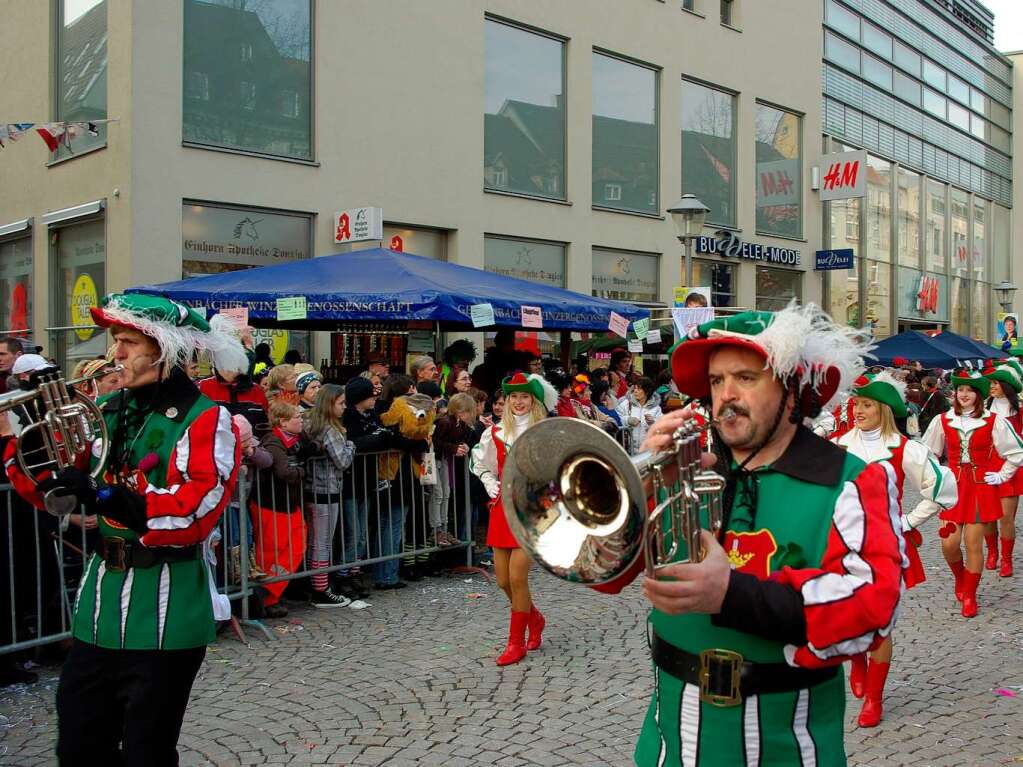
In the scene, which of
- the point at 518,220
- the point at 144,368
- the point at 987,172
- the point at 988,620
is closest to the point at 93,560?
the point at 144,368

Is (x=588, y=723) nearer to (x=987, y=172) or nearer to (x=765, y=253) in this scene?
(x=765, y=253)

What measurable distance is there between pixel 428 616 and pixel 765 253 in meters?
17.6

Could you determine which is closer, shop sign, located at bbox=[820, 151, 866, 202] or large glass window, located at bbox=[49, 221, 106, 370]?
large glass window, located at bbox=[49, 221, 106, 370]

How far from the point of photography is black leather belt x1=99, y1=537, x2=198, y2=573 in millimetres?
3402

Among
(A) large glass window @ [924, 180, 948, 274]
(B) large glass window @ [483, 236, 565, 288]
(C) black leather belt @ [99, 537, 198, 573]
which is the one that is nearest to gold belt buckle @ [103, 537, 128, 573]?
(C) black leather belt @ [99, 537, 198, 573]

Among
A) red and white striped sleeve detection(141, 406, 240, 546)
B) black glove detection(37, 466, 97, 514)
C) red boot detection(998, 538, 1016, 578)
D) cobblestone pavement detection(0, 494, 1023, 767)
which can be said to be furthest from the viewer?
red boot detection(998, 538, 1016, 578)

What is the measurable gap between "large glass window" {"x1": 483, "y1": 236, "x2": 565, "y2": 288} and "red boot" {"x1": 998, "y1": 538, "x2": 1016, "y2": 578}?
10.1 m

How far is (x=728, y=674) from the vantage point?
7.73ft

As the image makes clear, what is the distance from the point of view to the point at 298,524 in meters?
7.34

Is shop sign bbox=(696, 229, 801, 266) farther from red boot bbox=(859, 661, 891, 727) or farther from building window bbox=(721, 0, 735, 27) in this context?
red boot bbox=(859, 661, 891, 727)

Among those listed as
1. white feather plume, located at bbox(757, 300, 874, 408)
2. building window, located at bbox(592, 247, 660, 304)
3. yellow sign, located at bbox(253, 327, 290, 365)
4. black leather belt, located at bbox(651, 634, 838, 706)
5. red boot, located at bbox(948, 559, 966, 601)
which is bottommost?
red boot, located at bbox(948, 559, 966, 601)

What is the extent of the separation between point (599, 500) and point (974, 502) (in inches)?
240

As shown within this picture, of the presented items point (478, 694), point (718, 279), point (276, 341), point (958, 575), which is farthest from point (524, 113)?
point (478, 694)

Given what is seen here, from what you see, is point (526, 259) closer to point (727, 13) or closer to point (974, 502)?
point (727, 13)
